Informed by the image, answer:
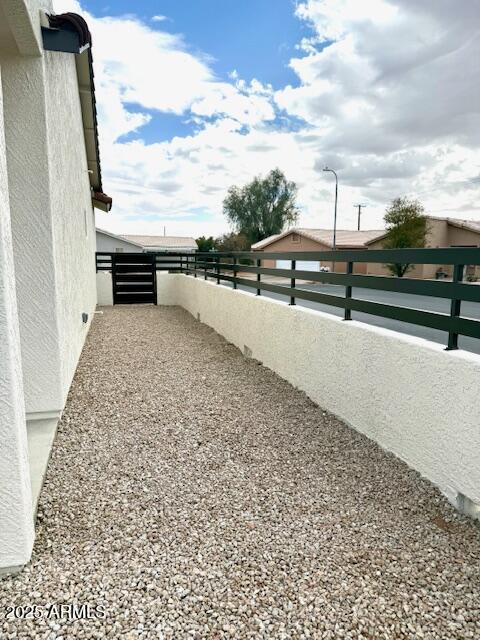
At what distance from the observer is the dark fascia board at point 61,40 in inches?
137

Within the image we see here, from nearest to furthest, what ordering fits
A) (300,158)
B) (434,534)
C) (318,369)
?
(434,534) < (318,369) < (300,158)

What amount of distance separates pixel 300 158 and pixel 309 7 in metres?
30.8

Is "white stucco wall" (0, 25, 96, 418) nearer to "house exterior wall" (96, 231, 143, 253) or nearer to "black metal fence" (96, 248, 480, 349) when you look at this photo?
"black metal fence" (96, 248, 480, 349)

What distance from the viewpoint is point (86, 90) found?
22.3 ft

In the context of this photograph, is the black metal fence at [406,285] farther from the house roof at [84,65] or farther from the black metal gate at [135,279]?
the black metal gate at [135,279]

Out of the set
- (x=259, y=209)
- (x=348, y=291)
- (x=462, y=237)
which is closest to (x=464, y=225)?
(x=462, y=237)

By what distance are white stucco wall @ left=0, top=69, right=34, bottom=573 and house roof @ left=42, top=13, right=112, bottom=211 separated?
7.13ft

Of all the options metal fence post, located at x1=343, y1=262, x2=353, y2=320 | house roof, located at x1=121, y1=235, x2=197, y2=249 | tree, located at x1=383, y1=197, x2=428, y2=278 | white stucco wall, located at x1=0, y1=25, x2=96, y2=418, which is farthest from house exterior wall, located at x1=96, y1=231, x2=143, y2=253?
metal fence post, located at x1=343, y1=262, x2=353, y2=320

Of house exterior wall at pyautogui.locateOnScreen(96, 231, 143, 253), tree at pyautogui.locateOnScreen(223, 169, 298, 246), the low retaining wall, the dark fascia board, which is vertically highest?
tree at pyautogui.locateOnScreen(223, 169, 298, 246)

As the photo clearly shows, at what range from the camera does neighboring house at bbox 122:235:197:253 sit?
48750 millimetres

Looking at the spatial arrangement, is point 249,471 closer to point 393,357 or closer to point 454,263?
point 393,357

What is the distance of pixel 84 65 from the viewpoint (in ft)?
20.2

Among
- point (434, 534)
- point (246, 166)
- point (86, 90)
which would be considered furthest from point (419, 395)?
point (246, 166)

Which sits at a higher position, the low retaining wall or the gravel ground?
the low retaining wall
